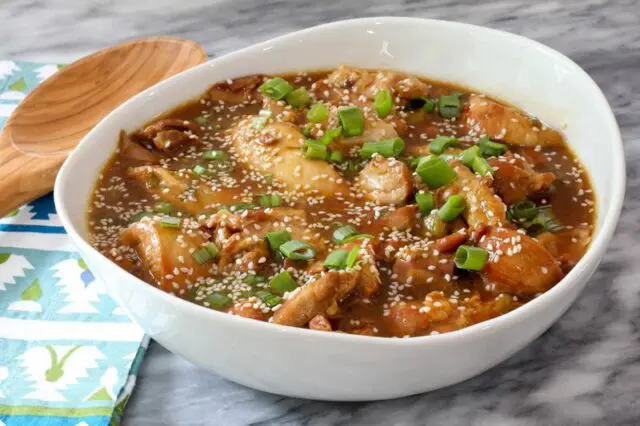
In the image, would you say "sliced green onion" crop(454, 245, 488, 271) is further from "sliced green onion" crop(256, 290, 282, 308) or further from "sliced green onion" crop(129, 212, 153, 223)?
"sliced green onion" crop(129, 212, 153, 223)

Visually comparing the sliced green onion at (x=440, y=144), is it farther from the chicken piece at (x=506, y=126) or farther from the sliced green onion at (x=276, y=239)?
the sliced green onion at (x=276, y=239)

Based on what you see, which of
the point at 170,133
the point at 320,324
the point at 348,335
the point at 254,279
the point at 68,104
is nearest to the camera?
the point at 348,335

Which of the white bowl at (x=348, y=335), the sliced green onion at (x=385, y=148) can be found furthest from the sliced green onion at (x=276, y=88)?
the sliced green onion at (x=385, y=148)

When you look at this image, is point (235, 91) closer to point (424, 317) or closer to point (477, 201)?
point (477, 201)

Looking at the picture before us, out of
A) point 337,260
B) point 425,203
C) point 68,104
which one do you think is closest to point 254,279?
point 337,260

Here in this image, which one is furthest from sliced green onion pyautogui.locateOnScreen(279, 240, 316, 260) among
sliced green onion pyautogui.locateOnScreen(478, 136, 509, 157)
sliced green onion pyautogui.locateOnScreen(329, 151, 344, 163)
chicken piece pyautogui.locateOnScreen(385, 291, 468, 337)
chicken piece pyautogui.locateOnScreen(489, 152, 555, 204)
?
sliced green onion pyautogui.locateOnScreen(478, 136, 509, 157)

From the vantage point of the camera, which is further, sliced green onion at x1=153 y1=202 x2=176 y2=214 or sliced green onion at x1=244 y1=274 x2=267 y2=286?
sliced green onion at x1=153 y1=202 x2=176 y2=214
